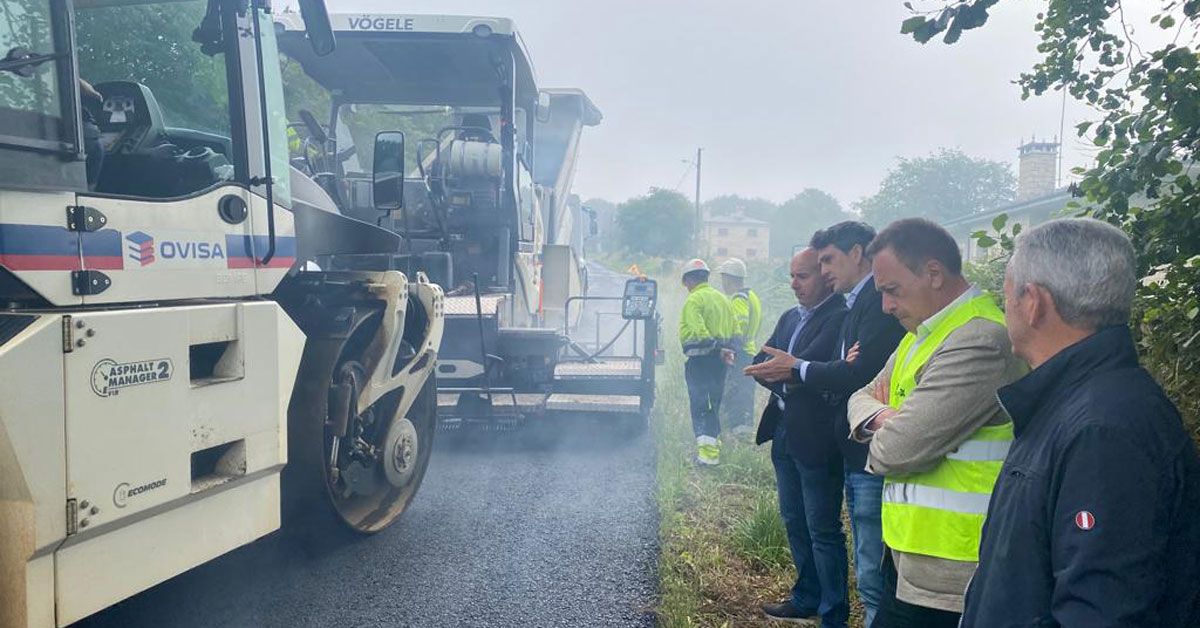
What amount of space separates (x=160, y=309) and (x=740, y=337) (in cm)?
550

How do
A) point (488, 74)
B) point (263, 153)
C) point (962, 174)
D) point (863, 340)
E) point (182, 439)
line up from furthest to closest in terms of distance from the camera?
point (962, 174), point (488, 74), point (263, 153), point (863, 340), point (182, 439)

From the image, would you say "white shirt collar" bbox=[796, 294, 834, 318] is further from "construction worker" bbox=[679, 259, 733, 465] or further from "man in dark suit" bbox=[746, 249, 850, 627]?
"construction worker" bbox=[679, 259, 733, 465]

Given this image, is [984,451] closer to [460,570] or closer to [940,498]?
[940,498]

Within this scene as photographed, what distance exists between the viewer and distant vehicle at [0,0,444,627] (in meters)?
2.31

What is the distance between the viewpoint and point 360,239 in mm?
4410

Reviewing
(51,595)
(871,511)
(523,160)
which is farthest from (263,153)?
(523,160)

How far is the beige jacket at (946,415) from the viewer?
6.68 feet

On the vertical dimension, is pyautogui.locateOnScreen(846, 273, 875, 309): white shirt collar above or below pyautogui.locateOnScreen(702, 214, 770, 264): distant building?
below

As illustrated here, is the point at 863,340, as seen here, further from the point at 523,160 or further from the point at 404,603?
the point at 523,160

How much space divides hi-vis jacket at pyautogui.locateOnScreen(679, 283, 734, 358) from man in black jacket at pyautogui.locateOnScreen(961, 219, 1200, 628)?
16.3 ft

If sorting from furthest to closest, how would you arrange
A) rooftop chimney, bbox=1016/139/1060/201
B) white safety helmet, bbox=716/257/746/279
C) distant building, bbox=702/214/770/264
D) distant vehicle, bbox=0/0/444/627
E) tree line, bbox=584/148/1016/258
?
distant building, bbox=702/214/770/264 → tree line, bbox=584/148/1016/258 → rooftop chimney, bbox=1016/139/1060/201 → white safety helmet, bbox=716/257/746/279 → distant vehicle, bbox=0/0/444/627

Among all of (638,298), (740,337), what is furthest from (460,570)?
(740,337)

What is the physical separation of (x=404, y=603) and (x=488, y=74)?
172 inches

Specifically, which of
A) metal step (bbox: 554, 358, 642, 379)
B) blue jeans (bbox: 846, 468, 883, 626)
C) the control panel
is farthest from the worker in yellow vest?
the control panel
